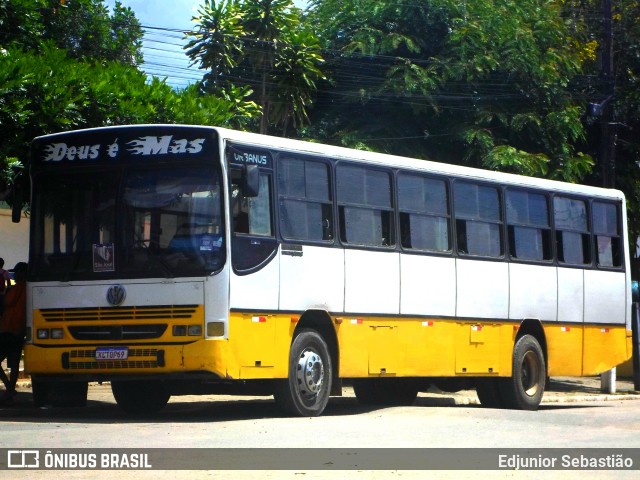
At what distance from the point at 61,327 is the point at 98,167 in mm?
1782

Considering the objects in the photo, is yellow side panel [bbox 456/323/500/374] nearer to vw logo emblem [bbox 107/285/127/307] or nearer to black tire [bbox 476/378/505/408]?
→ black tire [bbox 476/378/505/408]

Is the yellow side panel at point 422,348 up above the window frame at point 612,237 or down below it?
below

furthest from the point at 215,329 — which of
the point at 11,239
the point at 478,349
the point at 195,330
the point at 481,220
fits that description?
the point at 11,239

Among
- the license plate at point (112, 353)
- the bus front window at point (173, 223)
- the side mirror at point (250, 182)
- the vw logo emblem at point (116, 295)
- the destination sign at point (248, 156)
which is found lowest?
the license plate at point (112, 353)

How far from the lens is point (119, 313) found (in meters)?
14.3

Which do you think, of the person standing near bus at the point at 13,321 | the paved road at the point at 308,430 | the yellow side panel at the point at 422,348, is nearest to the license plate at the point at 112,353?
the paved road at the point at 308,430

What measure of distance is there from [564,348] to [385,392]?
2.97 m

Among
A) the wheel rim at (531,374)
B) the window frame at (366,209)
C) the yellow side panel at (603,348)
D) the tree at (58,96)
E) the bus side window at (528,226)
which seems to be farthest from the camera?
the yellow side panel at (603,348)

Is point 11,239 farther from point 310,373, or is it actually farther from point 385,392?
point 310,373

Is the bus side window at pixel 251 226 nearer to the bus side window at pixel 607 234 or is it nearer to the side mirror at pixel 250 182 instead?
the side mirror at pixel 250 182

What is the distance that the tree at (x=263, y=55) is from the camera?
107ft

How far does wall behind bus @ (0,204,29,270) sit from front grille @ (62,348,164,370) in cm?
3301

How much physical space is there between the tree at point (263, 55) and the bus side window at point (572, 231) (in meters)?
12.8

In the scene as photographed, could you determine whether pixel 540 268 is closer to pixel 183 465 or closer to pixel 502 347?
pixel 502 347
